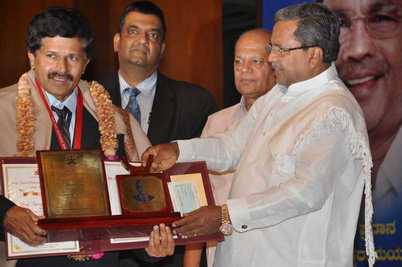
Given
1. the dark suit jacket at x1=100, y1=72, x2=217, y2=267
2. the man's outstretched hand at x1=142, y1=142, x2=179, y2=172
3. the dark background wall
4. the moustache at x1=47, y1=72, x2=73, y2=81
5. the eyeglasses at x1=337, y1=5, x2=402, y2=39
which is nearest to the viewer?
the moustache at x1=47, y1=72, x2=73, y2=81

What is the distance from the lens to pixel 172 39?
20.9 ft

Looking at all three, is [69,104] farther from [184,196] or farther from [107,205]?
[184,196]

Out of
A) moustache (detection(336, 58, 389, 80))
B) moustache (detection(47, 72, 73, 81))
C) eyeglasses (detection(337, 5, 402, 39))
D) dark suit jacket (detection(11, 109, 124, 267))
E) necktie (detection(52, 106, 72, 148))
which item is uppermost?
eyeglasses (detection(337, 5, 402, 39))

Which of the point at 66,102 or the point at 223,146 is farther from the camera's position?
the point at 223,146

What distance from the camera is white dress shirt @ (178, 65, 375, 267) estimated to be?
349cm

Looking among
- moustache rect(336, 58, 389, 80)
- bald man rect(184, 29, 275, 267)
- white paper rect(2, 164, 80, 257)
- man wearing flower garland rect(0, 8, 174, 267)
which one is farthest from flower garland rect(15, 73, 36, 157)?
moustache rect(336, 58, 389, 80)

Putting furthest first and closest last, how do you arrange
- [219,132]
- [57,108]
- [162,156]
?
[219,132], [162,156], [57,108]

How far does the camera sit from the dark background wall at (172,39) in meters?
6.27

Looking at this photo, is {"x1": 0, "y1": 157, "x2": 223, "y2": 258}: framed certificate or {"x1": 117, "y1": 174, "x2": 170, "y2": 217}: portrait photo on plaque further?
{"x1": 117, "y1": 174, "x2": 170, "y2": 217}: portrait photo on plaque

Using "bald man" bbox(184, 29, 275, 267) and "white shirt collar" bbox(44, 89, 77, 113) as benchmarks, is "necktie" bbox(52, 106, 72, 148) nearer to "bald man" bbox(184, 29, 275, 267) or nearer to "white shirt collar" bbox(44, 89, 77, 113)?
"white shirt collar" bbox(44, 89, 77, 113)

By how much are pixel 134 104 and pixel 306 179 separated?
1600mm

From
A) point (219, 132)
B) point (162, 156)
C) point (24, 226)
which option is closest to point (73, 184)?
point (24, 226)

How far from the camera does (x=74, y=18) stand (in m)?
3.64

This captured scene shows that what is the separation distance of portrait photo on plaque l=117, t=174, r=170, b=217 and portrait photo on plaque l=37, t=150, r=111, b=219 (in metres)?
0.07
